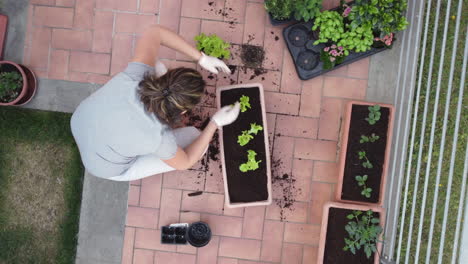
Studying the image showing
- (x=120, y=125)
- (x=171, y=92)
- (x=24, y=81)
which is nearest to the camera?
(x=171, y=92)

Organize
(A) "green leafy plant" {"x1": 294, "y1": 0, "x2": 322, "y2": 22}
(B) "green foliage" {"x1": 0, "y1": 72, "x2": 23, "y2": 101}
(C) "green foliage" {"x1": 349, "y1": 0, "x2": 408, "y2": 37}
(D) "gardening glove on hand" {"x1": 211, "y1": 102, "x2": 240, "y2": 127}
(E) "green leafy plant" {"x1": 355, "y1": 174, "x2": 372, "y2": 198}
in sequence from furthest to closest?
(B) "green foliage" {"x1": 0, "y1": 72, "x2": 23, "y2": 101} < (E) "green leafy plant" {"x1": 355, "y1": 174, "x2": 372, "y2": 198} < (A) "green leafy plant" {"x1": 294, "y1": 0, "x2": 322, "y2": 22} < (C) "green foliage" {"x1": 349, "y1": 0, "x2": 408, "y2": 37} < (D) "gardening glove on hand" {"x1": 211, "y1": 102, "x2": 240, "y2": 127}

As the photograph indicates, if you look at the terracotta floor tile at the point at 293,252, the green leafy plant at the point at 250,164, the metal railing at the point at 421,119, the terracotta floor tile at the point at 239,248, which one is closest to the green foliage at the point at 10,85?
the green leafy plant at the point at 250,164

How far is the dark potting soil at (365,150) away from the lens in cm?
265

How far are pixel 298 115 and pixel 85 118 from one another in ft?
5.11

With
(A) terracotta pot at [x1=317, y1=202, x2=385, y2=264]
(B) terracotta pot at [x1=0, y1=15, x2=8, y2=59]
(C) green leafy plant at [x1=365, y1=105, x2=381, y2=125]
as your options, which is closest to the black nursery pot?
(A) terracotta pot at [x1=317, y1=202, x2=385, y2=264]

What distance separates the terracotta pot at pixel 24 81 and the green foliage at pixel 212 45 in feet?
4.24

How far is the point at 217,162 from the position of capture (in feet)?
9.29

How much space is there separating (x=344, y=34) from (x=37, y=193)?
2.56 metres

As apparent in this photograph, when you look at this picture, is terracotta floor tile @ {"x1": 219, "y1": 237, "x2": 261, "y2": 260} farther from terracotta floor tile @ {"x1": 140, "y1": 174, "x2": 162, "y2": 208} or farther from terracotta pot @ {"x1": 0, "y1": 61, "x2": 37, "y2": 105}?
terracotta pot @ {"x1": 0, "y1": 61, "x2": 37, "y2": 105}

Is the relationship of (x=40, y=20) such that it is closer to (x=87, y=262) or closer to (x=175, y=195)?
(x=175, y=195)

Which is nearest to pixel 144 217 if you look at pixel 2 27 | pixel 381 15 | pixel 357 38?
pixel 2 27

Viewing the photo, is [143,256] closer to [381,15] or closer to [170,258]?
[170,258]

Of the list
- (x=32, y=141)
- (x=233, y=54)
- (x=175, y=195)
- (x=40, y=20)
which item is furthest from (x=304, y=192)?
(x=40, y=20)

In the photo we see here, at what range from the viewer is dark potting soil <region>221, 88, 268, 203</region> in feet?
8.68
